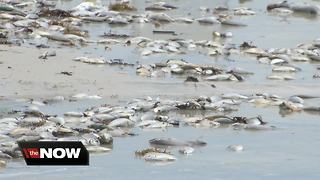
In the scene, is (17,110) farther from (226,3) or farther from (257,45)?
(226,3)

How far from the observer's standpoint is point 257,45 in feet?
42.8

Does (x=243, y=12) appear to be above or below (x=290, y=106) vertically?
above

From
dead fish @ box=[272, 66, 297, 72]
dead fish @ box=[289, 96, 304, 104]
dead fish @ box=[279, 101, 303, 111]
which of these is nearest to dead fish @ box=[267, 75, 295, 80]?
dead fish @ box=[272, 66, 297, 72]

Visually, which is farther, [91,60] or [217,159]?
[91,60]

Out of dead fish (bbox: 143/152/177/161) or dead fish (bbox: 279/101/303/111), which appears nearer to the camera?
dead fish (bbox: 143/152/177/161)

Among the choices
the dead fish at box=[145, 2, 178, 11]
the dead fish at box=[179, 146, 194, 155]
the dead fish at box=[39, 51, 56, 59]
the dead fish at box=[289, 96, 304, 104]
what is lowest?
the dead fish at box=[289, 96, 304, 104]

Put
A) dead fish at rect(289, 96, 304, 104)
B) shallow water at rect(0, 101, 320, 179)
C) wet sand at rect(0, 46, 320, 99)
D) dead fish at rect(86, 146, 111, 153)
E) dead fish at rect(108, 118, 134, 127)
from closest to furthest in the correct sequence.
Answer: shallow water at rect(0, 101, 320, 179) → dead fish at rect(86, 146, 111, 153) → dead fish at rect(108, 118, 134, 127) → dead fish at rect(289, 96, 304, 104) → wet sand at rect(0, 46, 320, 99)

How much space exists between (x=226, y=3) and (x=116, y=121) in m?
9.44

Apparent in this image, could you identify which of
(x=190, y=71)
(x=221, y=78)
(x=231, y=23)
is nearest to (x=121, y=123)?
(x=221, y=78)

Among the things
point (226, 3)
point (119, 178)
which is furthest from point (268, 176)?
point (226, 3)

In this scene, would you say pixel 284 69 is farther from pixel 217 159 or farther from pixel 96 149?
pixel 96 149

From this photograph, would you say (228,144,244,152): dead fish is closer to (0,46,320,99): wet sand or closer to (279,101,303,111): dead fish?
(279,101,303,111): dead fish

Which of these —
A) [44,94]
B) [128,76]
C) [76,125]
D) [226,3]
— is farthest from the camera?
[226,3]

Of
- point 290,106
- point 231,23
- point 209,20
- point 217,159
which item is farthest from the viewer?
point 209,20
